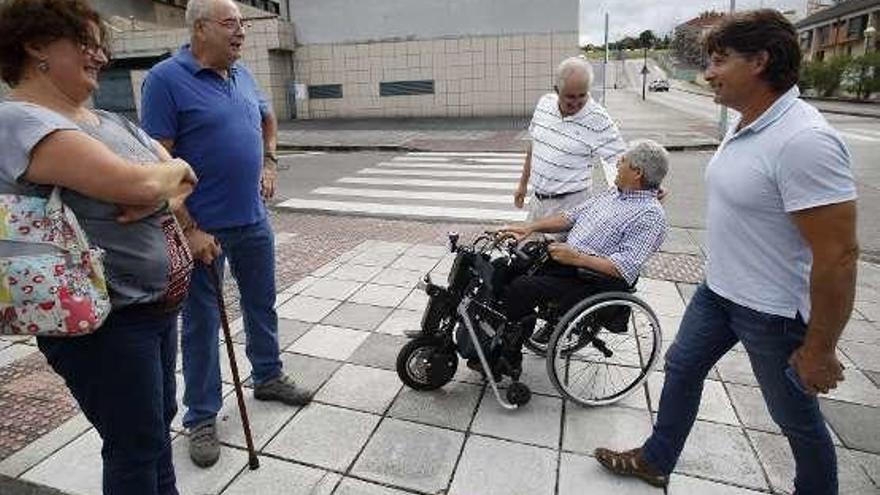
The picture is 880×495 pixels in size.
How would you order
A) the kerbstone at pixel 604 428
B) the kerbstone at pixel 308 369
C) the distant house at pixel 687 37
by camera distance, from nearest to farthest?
the kerbstone at pixel 604 428
the kerbstone at pixel 308 369
the distant house at pixel 687 37

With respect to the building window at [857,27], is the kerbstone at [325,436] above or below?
below

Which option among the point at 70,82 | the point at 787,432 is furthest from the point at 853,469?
the point at 70,82

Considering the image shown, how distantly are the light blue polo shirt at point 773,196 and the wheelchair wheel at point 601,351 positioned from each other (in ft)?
2.84

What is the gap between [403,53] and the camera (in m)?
19.1

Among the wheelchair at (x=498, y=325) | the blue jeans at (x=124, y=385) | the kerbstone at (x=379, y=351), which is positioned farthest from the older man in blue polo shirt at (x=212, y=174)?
the wheelchair at (x=498, y=325)

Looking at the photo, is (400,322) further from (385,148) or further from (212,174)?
(385,148)

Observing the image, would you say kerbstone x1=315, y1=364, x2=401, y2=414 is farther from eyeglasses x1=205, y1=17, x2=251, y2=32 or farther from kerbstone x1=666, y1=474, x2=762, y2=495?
eyeglasses x1=205, y1=17, x2=251, y2=32

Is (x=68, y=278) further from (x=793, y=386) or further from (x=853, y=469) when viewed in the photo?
(x=853, y=469)

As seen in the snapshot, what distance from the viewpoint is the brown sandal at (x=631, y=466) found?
2.57m

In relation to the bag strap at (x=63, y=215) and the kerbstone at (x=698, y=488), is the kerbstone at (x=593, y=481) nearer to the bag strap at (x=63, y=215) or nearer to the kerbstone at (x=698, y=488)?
the kerbstone at (x=698, y=488)

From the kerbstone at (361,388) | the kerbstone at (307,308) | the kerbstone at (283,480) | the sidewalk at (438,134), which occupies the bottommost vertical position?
the kerbstone at (283,480)

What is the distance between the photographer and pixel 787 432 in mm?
2119

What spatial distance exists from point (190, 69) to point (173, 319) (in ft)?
3.87

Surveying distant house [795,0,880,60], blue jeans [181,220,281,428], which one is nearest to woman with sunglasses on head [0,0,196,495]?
blue jeans [181,220,281,428]
